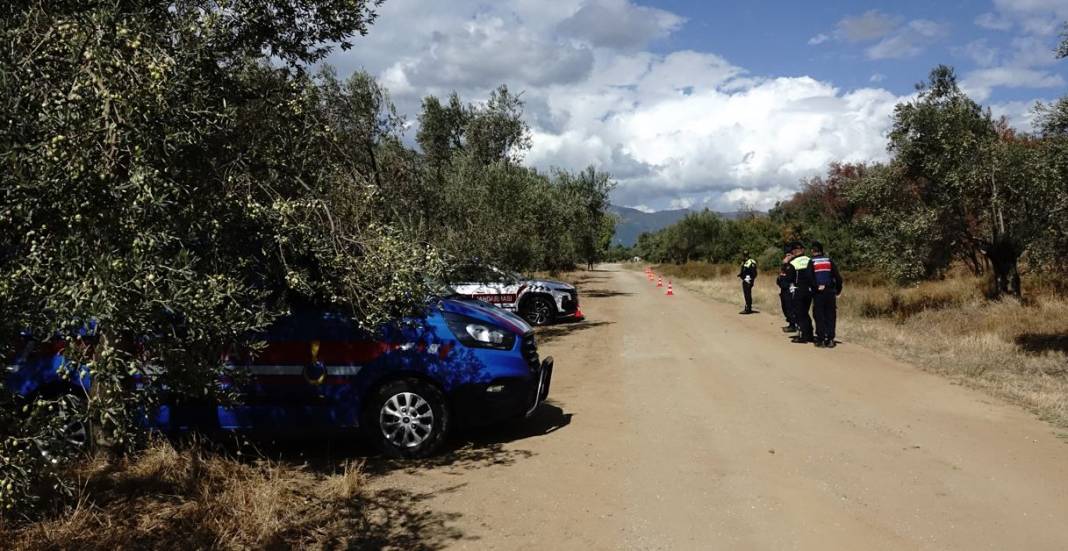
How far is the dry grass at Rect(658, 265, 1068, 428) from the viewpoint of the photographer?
9.23 metres

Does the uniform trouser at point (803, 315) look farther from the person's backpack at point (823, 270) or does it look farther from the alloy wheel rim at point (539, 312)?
the alloy wheel rim at point (539, 312)

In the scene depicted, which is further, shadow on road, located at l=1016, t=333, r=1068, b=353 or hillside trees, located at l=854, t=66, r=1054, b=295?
hillside trees, located at l=854, t=66, r=1054, b=295

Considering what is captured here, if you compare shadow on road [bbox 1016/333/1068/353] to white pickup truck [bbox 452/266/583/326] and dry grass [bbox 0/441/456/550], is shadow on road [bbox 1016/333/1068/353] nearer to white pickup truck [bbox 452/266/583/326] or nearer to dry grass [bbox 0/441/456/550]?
white pickup truck [bbox 452/266/583/326]

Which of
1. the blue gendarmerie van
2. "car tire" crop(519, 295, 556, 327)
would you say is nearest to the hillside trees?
"car tire" crop(519, 295, 556, 327)

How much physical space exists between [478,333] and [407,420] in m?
0.98

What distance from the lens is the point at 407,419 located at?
6168 millimetres

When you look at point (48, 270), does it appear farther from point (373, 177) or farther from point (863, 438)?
point (863, 438)

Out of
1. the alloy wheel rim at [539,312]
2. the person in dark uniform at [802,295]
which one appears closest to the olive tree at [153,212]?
the person in dark uniform at [802,295]

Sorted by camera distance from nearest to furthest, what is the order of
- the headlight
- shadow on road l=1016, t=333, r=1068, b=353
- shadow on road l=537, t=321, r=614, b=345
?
the headlight < shadow on road l=1016, t=333, r=1068, b=353 < shadow on road l=537, t=321, r=614, b=345

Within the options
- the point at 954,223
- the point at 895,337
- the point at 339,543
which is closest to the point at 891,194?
the point at 954,223

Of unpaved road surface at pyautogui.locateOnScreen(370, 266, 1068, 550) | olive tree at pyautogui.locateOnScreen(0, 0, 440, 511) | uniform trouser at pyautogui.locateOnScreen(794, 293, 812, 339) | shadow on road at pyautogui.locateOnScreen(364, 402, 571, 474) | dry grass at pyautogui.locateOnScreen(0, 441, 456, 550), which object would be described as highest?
olive tree at pyautogui.locateOnScreen(0, 0, 440, 511)

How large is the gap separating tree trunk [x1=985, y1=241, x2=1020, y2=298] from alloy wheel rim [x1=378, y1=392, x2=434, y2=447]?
15.4 metres

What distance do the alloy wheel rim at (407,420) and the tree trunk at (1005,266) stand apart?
15378 mm

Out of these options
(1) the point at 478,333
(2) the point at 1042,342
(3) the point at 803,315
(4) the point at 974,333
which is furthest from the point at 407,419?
(4) the point at 974,333
